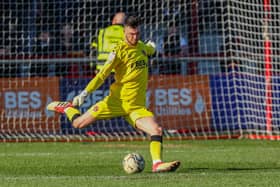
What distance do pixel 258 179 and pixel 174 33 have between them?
9.90 m

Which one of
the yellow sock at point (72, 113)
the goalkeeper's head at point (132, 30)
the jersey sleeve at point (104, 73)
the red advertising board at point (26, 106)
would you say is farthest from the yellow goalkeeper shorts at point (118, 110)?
the red advertising board at point (26, 106)

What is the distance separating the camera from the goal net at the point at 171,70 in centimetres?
1681

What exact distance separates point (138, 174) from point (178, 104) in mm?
7080

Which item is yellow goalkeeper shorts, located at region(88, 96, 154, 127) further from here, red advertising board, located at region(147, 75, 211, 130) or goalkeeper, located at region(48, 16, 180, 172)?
red advertising board, located at region(147, 75, 211, 130)

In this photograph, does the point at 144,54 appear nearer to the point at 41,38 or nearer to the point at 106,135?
the point at 106,135

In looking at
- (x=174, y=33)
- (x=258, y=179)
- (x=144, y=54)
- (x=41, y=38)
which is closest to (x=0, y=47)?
(x=41, y=38)

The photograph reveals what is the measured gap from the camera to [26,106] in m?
16.8

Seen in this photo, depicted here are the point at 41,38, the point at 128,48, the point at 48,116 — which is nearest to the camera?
the point at 128,48

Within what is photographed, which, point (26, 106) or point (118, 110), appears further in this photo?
point (26, 106)

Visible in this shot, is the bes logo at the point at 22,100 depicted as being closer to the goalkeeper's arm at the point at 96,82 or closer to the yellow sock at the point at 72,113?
the yellow sock at the point at 72,113

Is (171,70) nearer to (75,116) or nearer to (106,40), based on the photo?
(106,40)

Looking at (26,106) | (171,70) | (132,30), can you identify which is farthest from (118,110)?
(171,70)

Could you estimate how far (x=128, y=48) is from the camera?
1089 cm

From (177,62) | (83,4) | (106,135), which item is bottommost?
(106,135)
